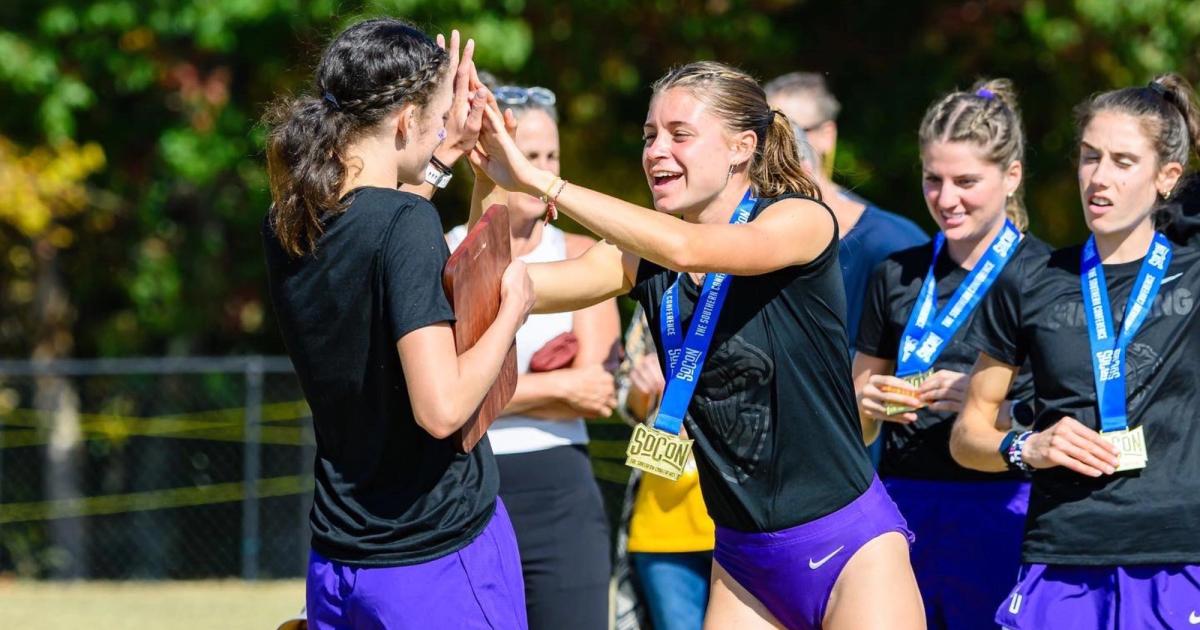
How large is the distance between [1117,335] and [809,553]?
991mm

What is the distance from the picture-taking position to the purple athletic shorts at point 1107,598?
11.5 feet

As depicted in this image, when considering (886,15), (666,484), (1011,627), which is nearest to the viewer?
(1011,627)

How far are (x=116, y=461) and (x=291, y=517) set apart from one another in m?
2.05

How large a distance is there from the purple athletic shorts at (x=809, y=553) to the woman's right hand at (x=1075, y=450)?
41cm

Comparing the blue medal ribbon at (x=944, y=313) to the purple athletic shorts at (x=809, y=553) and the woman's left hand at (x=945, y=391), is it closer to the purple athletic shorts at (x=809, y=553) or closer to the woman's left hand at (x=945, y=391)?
the woman's left hand at (x=945, y=391)

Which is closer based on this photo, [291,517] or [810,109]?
[810,109]

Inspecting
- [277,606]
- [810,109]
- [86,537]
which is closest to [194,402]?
[86,537]

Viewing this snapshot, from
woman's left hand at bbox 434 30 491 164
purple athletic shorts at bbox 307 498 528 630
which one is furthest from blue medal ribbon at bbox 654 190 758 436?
woman's left hand at bbox 434 30 491 164

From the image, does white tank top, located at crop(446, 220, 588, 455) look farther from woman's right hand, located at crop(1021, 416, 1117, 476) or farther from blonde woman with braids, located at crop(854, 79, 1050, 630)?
woman's right hand, located at crop(1021, 416, 1117, 476)

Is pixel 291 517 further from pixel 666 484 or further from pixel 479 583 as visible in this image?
pixel 479 583

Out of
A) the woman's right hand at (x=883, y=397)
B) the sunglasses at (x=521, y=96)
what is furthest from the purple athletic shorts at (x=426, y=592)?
the sunglasses at (x=521, y=96)

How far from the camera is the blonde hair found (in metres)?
3.55

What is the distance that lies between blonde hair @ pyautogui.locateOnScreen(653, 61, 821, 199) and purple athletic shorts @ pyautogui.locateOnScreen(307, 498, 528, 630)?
1.15 meters

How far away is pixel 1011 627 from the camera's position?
367 centimetres
